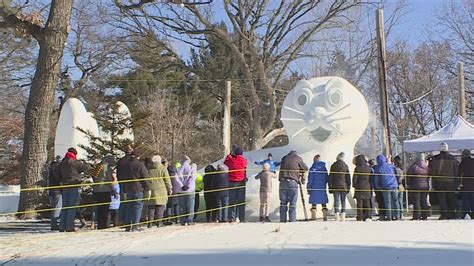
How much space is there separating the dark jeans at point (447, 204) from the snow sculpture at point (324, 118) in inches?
145

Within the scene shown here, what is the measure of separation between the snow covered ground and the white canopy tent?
6931 millimetres

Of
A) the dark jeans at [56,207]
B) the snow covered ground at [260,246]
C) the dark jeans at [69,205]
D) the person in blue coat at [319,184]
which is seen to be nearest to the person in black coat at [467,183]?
the snow covered ground at [260,246]

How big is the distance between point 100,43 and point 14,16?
21511 millimetres

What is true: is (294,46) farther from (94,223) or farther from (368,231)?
(368,231)

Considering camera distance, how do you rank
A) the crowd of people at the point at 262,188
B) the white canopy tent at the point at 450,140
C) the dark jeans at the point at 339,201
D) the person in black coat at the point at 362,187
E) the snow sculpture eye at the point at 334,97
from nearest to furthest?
the crowd of people at the point at 262,188
the dark jeans at the point at 339,201
the person in black coat at the point at 362,187
the snow sculpture eye at the point at 334,97
the white canopy tent at the point at 450,140

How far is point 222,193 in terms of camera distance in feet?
47.3

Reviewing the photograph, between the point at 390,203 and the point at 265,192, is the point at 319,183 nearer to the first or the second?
the point at 265,192

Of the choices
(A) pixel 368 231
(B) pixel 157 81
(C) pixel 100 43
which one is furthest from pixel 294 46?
(A) pixel 368 231

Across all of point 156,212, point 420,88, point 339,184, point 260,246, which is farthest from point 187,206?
point 420,88

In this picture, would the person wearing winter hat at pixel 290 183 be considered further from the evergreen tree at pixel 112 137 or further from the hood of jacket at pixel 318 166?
the evergreen tree at pixel 112 137

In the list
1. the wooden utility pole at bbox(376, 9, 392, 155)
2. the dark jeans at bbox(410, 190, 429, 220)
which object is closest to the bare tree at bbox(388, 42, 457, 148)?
the wooden utility pole at bbox(376, 9, 392, 155)

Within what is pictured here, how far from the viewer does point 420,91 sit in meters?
47.0

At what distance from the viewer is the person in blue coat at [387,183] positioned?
48.4 ft

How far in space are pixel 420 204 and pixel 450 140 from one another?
4.46 m
